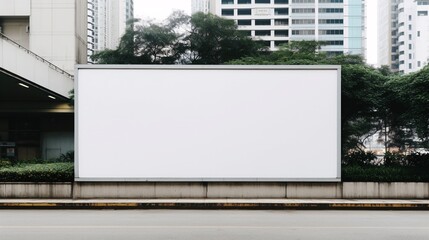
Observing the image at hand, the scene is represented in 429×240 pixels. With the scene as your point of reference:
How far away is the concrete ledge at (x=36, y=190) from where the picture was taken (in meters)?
13.9

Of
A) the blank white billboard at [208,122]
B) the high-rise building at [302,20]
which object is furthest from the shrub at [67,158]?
the high-rise building at [302,20]

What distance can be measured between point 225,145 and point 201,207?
226 centimetres

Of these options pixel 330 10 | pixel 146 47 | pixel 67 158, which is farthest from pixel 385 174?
pixel 330 10

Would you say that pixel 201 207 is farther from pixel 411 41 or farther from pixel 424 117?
pixel 411 41

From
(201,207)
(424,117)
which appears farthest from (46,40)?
(424,117)

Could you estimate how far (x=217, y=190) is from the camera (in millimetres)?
13992

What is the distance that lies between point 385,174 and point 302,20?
98.5 meters

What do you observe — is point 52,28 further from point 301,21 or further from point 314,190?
point 301,21

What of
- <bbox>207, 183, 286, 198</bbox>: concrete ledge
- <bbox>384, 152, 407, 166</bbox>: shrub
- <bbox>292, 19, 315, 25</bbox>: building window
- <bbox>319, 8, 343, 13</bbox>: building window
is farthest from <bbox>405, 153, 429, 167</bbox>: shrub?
<bbox>319, 8, 343, 13</bbox>: building window

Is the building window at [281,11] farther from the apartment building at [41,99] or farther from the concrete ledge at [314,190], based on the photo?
the concrete ledge at [314,190]

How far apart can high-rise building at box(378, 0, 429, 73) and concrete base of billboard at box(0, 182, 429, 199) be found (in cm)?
11422

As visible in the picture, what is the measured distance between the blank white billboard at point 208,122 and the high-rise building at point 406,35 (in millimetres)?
114978

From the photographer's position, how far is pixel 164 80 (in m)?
14.1

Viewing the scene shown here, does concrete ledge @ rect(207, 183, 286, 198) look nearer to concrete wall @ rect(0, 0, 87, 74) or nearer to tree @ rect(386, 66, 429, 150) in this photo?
tree @ rect(386, 66, 429, 150)
